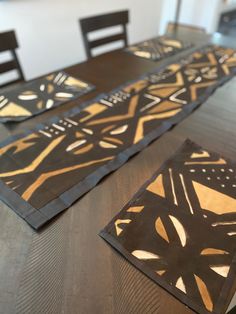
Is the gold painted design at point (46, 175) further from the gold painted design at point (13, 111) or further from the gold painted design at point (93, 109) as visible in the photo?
the gold painted design at point (13, 111)

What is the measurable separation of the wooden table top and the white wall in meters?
1.66

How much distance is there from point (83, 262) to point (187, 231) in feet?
0.77

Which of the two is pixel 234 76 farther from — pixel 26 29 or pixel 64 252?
pixel 26 29

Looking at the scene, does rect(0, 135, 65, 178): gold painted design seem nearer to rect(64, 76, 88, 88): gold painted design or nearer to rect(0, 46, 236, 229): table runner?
rect(0, 46, 236, 229): table runner

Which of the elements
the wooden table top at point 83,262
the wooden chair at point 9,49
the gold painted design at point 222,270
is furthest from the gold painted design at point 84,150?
the wooden chair at point 9,49

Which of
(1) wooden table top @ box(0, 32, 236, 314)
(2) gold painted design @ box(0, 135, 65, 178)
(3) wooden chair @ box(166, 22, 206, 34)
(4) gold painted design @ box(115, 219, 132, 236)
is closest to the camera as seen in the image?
(1) wooden table top @ box(0, 32, 236, 314)

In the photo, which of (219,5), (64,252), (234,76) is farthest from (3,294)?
(219,5)

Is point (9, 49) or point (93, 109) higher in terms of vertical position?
point (9, 49)

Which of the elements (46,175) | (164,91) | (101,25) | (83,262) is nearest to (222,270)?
(83,262)

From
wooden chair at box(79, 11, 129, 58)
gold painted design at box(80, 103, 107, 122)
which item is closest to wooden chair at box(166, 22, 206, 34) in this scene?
wooden chair at box(79, 11, 129, 58)

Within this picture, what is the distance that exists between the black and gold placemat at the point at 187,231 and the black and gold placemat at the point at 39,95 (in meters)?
0.54

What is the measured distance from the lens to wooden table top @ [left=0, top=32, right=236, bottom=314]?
48 centimetres

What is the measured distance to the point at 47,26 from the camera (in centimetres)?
210

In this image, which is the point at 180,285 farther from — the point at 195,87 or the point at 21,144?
the point at 195,87
